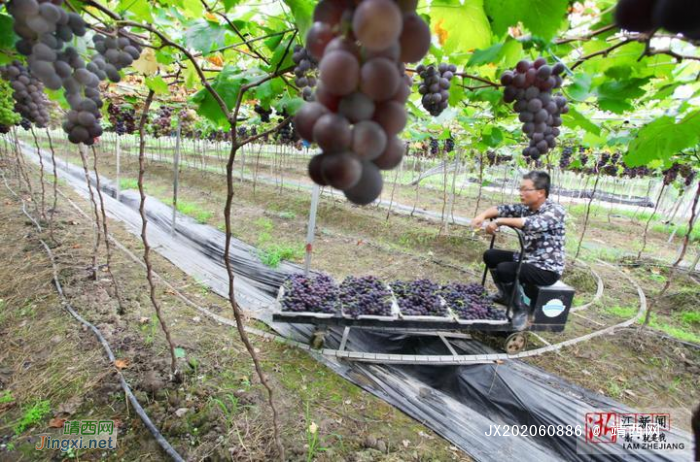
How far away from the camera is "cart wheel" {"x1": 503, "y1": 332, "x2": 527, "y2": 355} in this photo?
431 centimetres

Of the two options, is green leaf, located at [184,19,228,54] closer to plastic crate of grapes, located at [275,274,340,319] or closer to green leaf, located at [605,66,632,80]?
green leaf, located at [605,66,632,80]

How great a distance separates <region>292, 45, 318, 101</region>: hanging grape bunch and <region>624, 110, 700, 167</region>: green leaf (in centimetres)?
185

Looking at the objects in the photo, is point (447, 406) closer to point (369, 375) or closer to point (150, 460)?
point (369, 375)

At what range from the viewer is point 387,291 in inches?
185

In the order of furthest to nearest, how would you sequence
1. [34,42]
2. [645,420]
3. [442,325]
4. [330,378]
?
[442,325], [330,378], [645,420], [34,42]

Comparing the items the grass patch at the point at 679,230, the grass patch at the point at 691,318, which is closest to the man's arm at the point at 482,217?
the grass patch at the point at 691,318

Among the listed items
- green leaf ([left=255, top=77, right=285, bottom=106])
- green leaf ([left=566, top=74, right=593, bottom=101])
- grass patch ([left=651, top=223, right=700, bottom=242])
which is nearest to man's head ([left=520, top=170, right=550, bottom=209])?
green leaf ([left=566, top=74, right=593, bottom=101])

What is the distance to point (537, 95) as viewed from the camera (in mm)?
1710

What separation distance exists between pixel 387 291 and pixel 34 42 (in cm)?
412

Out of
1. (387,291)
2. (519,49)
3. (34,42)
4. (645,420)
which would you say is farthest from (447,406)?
(34,42)

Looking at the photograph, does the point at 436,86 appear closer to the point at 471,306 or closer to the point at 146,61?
the point at 146,61

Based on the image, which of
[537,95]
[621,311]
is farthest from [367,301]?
[621,311]

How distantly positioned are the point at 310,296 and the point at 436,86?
2943mm

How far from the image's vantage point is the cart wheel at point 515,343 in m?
4.31
